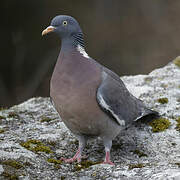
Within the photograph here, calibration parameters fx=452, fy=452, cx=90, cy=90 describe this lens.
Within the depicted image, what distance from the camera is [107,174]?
4637mm

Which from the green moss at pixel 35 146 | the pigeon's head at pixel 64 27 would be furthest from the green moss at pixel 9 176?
the pigeon's head at pixel 64 27

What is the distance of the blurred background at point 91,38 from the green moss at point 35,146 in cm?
694

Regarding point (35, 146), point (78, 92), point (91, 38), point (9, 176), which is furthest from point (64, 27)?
point (91, 38)

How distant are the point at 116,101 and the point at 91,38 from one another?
893 centimetres

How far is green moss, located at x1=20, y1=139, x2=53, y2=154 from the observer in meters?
5.14

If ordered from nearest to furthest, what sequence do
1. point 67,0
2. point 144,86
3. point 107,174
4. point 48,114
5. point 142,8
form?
1. point 107,174
2. point 48,114
3. point 144,86
4. point 67,0
5. point 142,8

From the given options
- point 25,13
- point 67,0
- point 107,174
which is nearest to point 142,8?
point 67,0

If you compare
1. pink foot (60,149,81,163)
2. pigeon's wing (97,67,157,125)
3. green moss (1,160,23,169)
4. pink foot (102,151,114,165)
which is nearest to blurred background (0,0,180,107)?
pigeon's wing (97,67,157,125)

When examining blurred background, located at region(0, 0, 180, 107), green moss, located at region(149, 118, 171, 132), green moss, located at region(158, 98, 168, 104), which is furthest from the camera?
blurred background, located at region(0, 0, 180, 107)

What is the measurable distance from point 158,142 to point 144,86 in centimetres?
162

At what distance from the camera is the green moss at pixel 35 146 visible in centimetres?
514

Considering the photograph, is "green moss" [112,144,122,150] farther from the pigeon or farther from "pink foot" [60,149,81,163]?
"pink foot" [60,149,81,163]

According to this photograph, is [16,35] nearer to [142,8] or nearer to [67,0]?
[67,0]

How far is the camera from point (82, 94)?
4.97 metres
